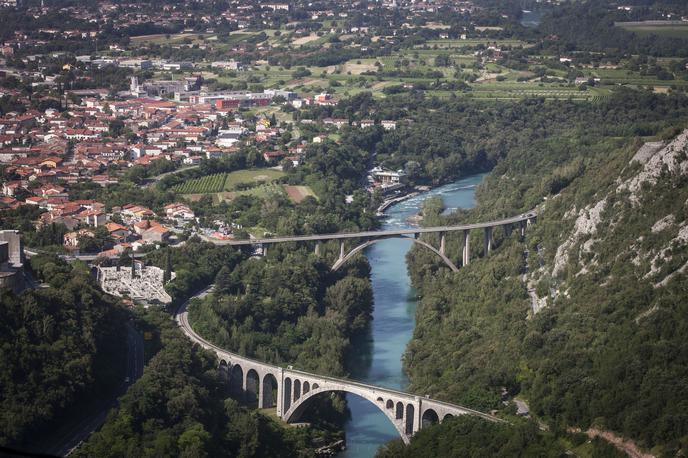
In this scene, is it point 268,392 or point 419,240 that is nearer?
point 268,392

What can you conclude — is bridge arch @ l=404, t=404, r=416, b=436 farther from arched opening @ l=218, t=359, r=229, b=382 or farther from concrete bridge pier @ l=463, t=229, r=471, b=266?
concrete bridge pier @ l=463, t=229, r=471, b=266

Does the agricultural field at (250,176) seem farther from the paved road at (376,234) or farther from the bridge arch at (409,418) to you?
the bridge arch at (409,418)

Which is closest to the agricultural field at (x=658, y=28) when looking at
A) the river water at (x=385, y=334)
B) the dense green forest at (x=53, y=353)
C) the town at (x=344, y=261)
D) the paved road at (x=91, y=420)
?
the town at (x=344, y=261)

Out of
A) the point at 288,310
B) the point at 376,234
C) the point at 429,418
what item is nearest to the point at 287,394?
the point at 429,418

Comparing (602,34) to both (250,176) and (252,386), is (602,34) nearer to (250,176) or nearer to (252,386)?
(250,176)

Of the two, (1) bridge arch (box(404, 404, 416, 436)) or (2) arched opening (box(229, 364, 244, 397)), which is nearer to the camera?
(1) bridge arch (box(404, 404, 416, 436))

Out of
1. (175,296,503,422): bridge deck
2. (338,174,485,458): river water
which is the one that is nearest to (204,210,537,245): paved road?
(338,174,485,458): river water

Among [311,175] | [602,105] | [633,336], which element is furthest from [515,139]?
[633,336]
